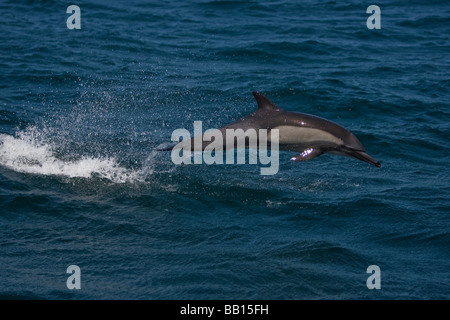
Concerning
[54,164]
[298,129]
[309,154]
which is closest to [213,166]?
[54,164]

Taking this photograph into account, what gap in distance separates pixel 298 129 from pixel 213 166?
3726mm

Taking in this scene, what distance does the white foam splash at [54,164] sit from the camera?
50.0 ft

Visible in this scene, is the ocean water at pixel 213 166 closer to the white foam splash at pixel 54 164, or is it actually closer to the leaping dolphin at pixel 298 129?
the white foam splash at pixel 54 164

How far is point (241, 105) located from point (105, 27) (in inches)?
346

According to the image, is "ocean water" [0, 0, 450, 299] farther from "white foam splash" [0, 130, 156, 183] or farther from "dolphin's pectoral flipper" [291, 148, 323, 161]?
"dolphin's pectoral flipper" [291, 148, 323, 161]

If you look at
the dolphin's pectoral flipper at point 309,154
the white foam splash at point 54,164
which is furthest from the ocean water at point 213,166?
the dolphin's pectoral flipper at point 309,154

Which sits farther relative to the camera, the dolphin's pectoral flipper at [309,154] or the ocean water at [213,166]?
the dolphin's pectoral flipper at [309,154]

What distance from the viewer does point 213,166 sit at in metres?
16.0

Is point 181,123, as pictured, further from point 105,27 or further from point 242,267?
point 105,27

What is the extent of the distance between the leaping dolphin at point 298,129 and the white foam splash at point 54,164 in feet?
9.81

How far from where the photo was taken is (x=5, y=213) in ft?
45.3

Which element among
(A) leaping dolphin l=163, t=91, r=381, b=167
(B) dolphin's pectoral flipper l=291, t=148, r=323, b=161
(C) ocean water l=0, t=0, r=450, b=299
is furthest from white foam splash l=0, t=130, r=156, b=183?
(B) dolphin's pectoral flipper l=291, t=148, r=323, b=161
